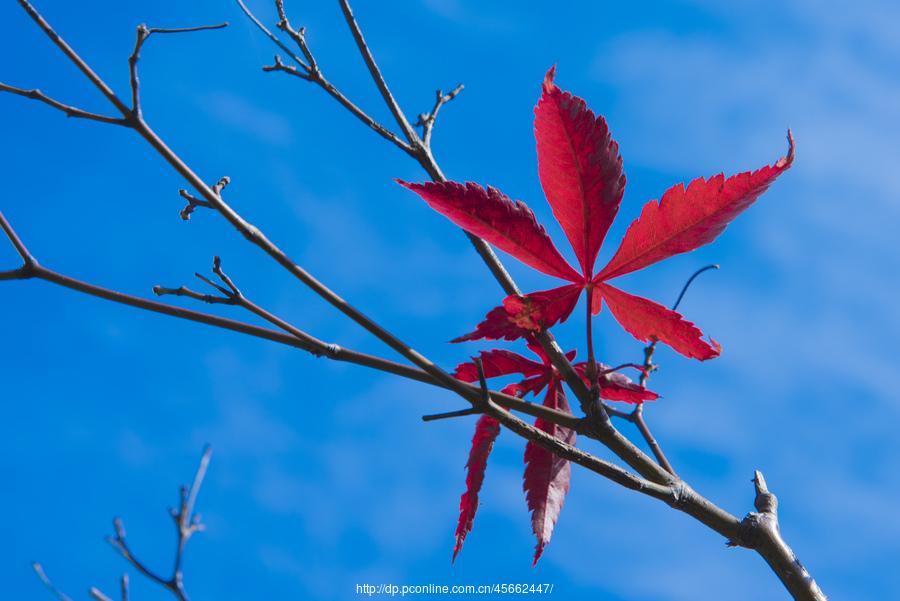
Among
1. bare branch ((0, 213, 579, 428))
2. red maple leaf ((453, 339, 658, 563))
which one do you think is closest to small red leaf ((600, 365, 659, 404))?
red maple leaf ((453, 339, 658, 563))

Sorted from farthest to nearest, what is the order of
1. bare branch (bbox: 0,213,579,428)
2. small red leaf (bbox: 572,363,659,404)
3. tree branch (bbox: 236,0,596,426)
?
1. small red leaf (bbox: 572,363,659,404)
2. tree branch (bbox: 236,0,596,426)
3. bare branch (bbox: 0,213,579,428)

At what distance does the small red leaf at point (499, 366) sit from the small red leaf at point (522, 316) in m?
0.21

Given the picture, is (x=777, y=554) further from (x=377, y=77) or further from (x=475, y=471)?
(x=377, y=77)

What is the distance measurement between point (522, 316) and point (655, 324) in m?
0.23

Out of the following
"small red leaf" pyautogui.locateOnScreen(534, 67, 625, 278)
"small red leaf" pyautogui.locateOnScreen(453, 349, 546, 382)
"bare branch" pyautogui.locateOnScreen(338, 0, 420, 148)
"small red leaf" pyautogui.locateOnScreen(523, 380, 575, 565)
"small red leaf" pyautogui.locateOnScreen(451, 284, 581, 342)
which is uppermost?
"bare branch" pyautogui.locateOnScreen(338, 0, 420, 148)

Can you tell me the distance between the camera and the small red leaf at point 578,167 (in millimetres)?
1147

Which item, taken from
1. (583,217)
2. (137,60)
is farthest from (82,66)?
(583,217)

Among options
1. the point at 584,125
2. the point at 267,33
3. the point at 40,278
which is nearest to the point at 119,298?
the point at 40,278

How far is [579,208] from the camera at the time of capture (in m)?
1.22

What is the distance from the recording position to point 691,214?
1.16m

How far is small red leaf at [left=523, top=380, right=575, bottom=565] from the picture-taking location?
1.33 meters

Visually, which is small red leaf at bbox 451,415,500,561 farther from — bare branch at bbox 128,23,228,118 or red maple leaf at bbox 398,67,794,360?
bare branch at bbox 128,23,228,118

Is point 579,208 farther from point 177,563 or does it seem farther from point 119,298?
point 177,563

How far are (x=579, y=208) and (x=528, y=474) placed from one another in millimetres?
490
